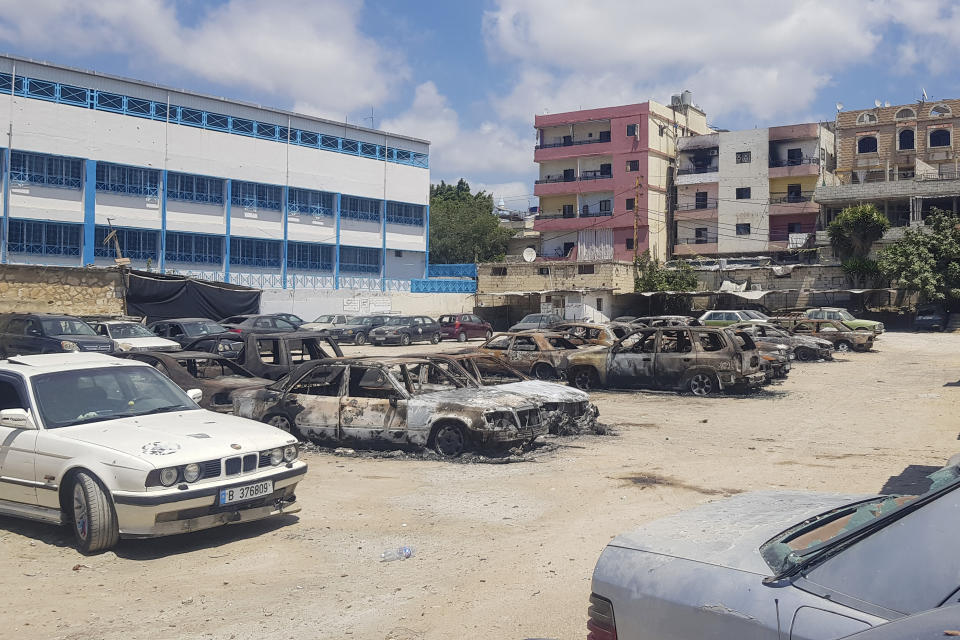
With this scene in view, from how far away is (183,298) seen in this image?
33.5 meters

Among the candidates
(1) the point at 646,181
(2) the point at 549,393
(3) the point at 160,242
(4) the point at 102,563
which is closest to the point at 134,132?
(3) the point at 160,242

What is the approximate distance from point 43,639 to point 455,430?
6.09 meters

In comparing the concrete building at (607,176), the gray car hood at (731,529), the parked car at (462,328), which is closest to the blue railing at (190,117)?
the concrete building at (607,176)

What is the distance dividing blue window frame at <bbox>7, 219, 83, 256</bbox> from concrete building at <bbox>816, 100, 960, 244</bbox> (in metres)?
45.3

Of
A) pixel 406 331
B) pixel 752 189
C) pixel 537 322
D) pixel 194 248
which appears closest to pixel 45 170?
pixel 194 248

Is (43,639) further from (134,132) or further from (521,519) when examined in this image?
(134,132)

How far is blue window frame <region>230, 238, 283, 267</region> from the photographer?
170ft

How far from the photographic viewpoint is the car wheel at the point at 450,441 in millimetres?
10617

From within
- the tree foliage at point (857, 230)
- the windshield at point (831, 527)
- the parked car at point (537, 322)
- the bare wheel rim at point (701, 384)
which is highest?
the tree foliage at point (857, 230)

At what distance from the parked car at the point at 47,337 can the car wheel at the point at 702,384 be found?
13881 millimetres

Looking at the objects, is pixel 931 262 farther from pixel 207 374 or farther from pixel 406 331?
pixel 207 374

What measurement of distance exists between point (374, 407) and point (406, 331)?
1081 inches

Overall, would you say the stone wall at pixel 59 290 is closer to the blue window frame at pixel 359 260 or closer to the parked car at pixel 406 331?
the parked car at pixel 406 331

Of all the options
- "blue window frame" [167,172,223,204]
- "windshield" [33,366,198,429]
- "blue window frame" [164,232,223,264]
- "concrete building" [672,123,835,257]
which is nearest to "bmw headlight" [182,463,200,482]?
"windshield" [33,366,198,429]
